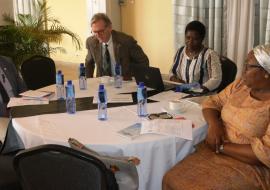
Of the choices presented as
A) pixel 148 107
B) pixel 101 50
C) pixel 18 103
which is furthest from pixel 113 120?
pixel 101 50

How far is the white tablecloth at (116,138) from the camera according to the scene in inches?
75.3

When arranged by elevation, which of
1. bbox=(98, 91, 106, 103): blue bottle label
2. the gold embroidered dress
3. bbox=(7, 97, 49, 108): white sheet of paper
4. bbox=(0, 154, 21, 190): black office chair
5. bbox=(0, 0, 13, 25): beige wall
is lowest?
bbox=(0, 154, 21, 190): black office chair

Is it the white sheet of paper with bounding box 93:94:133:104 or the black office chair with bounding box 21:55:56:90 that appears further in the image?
the black office chair with bounding box 21:55:56:90

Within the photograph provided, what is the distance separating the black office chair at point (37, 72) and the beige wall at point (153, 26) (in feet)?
5.84

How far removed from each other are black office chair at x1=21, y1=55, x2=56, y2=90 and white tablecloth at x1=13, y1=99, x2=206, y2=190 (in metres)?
1.43

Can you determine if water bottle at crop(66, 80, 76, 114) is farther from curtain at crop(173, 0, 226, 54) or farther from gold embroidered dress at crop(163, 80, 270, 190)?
curtain at crop(173, 0, 226, 54)

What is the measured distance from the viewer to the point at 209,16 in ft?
13.4

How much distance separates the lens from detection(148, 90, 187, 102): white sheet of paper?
267 cm

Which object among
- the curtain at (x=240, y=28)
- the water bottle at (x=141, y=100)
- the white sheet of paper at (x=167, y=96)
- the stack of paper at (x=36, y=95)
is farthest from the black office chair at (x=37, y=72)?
the curtain at (x=240, y=28)

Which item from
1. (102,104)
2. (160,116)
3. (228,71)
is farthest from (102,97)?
(228,71)

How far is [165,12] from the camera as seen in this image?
4918 millimetres

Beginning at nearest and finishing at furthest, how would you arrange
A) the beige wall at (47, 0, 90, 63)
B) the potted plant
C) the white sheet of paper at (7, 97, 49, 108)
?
the white sheet of paper at (7, 97, 49, 108) → the potted plant → the beige wall at (47, 0, 90, 63)

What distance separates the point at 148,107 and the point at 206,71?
3.36 ft

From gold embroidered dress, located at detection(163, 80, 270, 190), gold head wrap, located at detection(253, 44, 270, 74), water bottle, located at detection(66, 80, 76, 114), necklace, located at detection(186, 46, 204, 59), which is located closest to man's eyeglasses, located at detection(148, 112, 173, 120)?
gold embroidered dress, located at detection(163, 80, 270, 190)
